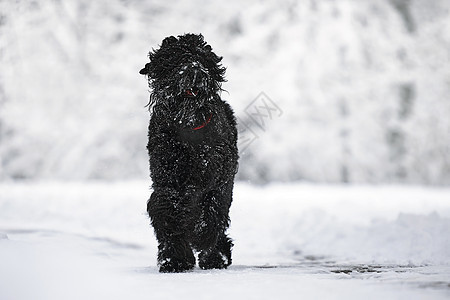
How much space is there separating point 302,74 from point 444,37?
647cm

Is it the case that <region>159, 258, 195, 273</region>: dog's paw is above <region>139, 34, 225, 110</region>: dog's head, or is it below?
below

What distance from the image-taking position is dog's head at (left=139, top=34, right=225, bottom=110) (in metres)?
5.52

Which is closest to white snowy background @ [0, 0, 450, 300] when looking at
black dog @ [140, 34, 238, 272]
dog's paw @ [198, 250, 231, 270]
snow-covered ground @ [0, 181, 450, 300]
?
snow-covered ground @ [0, 181, 450, 300]

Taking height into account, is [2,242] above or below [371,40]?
below

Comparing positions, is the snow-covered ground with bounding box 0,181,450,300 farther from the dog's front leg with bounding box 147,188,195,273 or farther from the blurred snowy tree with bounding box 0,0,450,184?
the blurred snowy tree with bounding box 0,0,450,184

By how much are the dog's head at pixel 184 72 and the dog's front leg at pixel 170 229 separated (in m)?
0.88

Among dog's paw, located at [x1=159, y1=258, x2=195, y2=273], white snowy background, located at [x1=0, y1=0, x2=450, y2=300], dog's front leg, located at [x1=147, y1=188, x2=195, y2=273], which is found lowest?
dog's paw, located at [x1=159, y1=258, x2=195, y2=273]

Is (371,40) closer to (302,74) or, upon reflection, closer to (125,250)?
(302,74)

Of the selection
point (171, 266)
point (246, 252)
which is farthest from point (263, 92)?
point (171, 266)

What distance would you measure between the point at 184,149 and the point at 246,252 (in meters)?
3.25

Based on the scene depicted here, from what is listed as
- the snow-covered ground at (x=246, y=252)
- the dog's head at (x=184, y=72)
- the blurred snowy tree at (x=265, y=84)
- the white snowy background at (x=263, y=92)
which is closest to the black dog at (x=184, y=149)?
the dog's head at (x=184, y=72)

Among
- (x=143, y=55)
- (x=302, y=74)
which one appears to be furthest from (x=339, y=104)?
(x=143, y=55)

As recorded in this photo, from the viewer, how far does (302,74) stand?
2545 centimetres

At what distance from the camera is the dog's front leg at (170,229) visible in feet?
18.6
